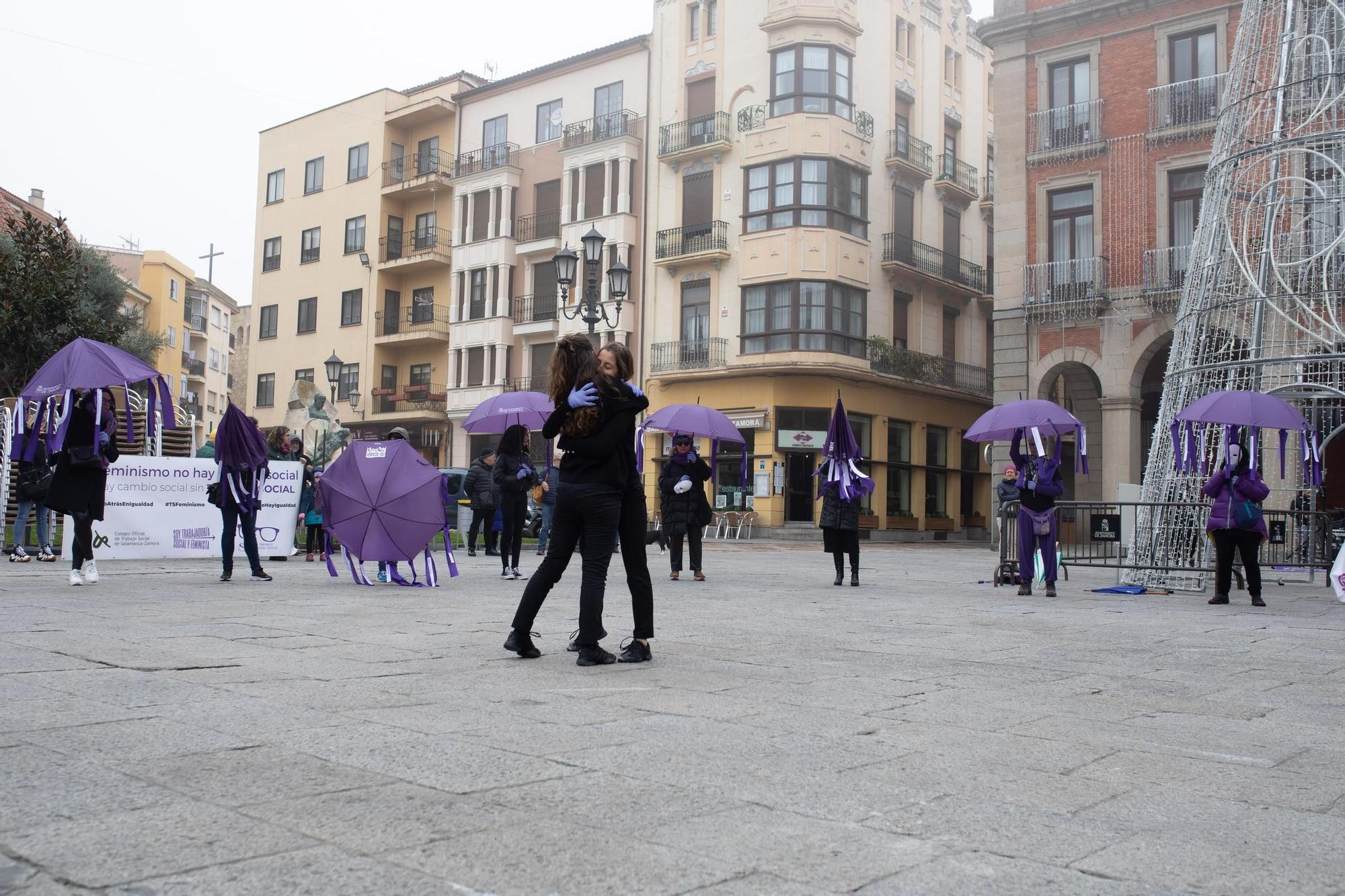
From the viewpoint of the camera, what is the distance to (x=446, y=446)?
45156mm

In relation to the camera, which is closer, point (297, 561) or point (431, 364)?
point (297, 561)

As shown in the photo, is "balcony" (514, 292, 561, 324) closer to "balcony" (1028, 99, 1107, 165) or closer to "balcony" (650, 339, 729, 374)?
"balcony" (650, 339, 729, 374)

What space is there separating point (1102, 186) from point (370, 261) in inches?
1134

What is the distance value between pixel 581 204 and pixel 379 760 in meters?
38.1

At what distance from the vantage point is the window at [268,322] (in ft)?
169

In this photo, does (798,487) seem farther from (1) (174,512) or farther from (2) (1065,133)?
(1) (174,512)

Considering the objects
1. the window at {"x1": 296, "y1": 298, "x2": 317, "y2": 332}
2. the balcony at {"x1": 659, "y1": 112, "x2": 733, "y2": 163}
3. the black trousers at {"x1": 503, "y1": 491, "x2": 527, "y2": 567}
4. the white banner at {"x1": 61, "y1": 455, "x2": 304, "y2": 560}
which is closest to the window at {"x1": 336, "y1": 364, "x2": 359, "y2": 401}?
the window at {"x1": 296, "y1": 298, "x2": 317, "y2": 332}

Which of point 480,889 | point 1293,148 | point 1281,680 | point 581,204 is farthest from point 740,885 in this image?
point 581,204

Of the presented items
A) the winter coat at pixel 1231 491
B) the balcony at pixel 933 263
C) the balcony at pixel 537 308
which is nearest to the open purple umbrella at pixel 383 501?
the winter coat at pixel 1231 491

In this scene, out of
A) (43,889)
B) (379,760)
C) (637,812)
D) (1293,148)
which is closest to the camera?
(43,889)

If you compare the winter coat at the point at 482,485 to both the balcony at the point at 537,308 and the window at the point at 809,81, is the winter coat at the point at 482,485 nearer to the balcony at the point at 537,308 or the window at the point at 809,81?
the window at the point at 809,81

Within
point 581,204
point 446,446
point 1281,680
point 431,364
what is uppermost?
point 581,204

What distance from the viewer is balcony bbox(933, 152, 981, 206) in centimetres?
4128

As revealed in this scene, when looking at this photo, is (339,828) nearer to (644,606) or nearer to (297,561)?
(644,606)
